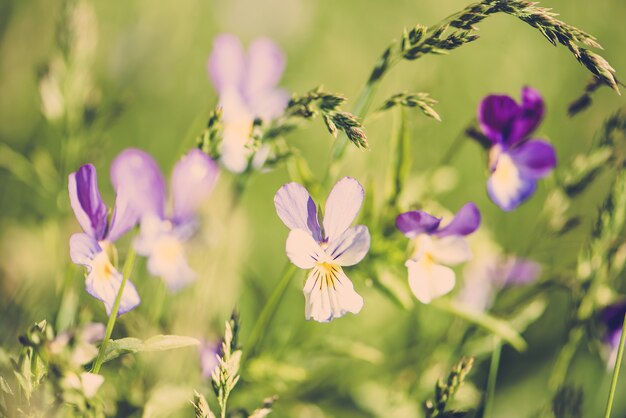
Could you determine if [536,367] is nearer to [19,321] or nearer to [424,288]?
[424,288]

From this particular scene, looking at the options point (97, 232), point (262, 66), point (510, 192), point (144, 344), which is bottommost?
point (144, 344)

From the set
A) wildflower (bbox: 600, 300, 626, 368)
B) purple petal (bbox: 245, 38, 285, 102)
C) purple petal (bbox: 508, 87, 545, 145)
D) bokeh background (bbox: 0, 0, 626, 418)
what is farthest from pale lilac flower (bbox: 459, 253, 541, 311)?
purple petal (bbox: 245, 38, 285, 102)

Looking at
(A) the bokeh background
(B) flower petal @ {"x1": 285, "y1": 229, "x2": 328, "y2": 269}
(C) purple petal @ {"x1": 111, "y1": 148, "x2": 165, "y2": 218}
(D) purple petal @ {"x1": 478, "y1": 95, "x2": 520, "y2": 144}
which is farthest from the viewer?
(A) the bokeh background

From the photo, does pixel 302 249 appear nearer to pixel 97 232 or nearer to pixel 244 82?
pixel 97 232

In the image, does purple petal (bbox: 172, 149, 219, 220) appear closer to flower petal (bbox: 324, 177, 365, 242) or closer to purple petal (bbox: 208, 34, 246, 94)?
flower petal (bbox: 324, 177, 365, 242)

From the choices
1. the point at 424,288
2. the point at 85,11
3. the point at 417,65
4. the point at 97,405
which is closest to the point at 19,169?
the point at 85,11

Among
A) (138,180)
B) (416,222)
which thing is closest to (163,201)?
(138,180)
